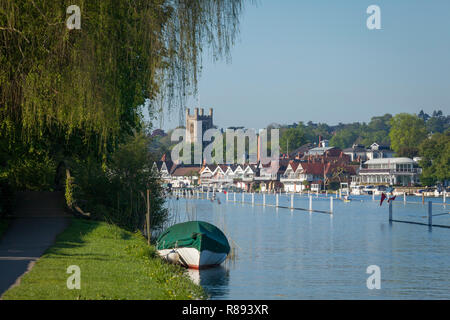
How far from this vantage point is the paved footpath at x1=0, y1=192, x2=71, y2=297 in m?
19.3

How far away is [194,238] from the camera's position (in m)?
31.3

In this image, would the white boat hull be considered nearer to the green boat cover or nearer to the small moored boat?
the small moored boat

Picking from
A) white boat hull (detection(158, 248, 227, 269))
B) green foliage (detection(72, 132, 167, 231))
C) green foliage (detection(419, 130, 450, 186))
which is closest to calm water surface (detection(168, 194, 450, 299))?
white boat hull (detection(158, 248, 227, 269))

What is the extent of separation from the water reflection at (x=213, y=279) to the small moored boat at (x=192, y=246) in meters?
0.48

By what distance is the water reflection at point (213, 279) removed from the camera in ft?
85.9

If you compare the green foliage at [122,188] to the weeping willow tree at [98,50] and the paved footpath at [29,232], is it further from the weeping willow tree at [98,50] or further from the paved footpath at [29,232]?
the weeping willow tree at [98,50]

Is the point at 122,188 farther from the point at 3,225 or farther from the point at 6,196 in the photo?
the point at 3,225

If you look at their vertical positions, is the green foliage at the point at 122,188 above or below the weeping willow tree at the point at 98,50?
below

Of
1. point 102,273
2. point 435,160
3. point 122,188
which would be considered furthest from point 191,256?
point 435,160

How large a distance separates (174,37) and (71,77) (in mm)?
2742

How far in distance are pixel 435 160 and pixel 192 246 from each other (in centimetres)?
15801

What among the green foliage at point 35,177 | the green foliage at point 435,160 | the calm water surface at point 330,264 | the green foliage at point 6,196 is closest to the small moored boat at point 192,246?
the calm water surface at point 330,264

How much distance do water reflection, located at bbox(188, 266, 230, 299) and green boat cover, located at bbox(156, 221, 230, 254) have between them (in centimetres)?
96
